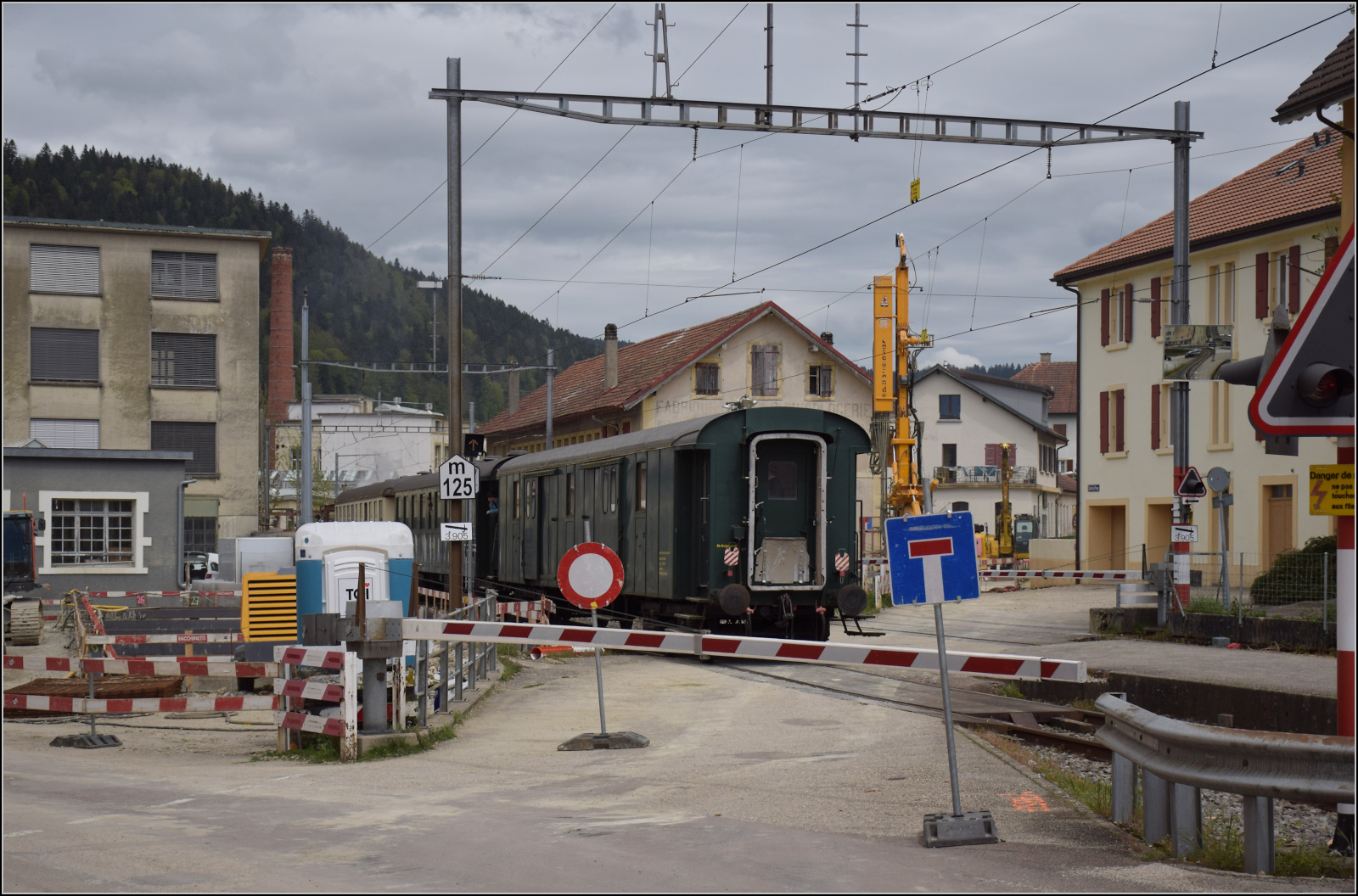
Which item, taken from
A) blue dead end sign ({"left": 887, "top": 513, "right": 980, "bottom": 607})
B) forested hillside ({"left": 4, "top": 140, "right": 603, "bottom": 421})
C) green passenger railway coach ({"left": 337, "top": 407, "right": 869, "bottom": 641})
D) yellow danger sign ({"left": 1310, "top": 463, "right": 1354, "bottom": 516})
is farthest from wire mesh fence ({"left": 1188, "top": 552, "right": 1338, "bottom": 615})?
forested hillside ({"left": 4, "top": 140, "right": 603, "bottom": 421})

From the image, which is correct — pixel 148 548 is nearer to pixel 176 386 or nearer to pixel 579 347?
pixel 176 386

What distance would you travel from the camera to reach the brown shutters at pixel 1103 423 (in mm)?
42062

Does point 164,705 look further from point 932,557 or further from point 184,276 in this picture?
point 184,276

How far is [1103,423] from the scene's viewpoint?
1661 inches

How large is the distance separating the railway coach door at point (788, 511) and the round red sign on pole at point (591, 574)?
22.7 feet

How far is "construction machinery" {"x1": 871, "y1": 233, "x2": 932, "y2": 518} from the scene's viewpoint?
113ft

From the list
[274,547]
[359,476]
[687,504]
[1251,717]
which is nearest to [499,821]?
[1251,717]

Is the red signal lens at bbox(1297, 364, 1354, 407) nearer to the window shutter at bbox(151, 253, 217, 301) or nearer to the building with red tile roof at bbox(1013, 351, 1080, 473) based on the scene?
the window shutter at bbox(151, 253, 217, 301)

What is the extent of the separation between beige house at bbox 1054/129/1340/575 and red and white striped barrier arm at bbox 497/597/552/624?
48.5 ft

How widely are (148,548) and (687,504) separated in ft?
65.9

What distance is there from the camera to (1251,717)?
14469 mm

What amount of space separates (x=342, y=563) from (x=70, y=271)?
123 ft

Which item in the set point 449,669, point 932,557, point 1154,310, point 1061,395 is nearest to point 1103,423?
point 1154,310

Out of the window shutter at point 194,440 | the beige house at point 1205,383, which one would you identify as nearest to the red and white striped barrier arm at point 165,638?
the beige house at point 1205,383
